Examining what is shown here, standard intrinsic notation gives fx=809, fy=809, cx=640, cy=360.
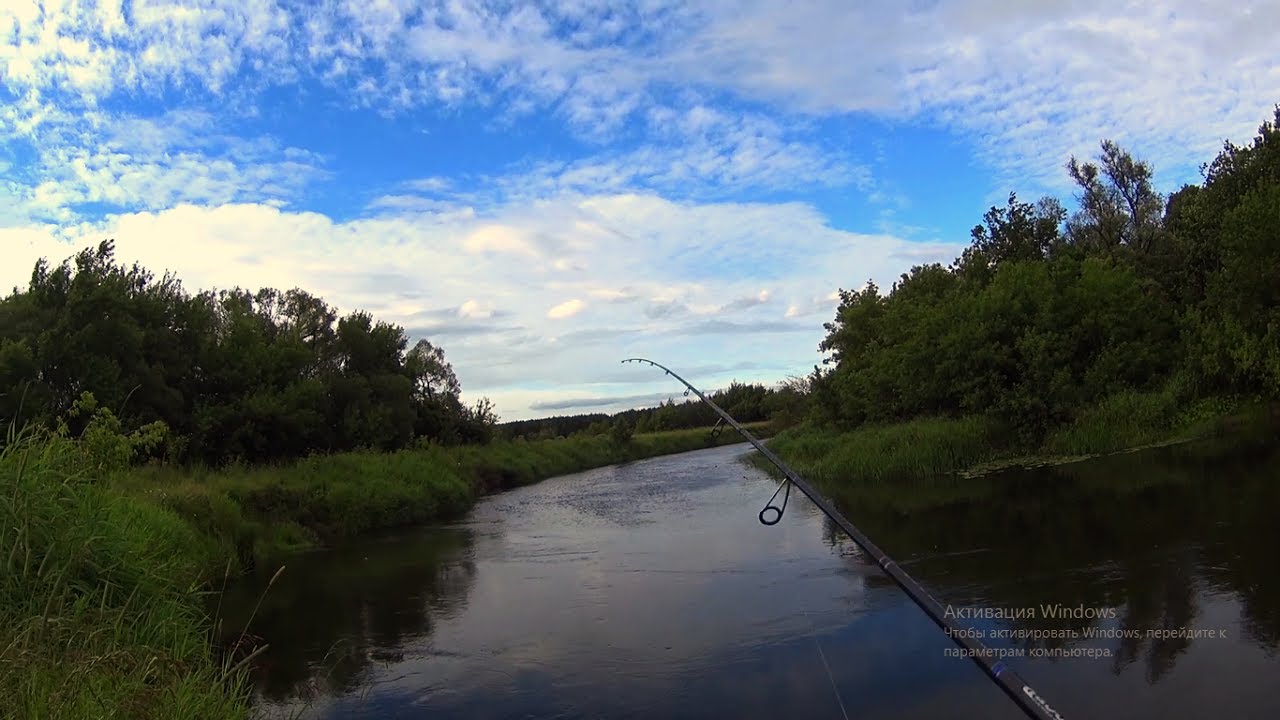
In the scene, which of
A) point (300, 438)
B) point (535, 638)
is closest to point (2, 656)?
point (535, 638)

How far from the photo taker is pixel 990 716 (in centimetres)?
682

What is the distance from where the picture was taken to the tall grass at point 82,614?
4.76 m

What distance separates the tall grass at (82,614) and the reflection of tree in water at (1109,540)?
7720mm

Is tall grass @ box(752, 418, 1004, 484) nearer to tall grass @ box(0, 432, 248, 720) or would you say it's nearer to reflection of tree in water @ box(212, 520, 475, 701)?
reflection of tree in water @ box(212, 520, 475, 701)

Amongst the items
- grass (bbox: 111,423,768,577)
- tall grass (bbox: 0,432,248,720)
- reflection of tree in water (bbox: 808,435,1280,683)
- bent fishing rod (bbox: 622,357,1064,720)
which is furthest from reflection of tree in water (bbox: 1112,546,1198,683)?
grass (bbox: 111,423,768,577)

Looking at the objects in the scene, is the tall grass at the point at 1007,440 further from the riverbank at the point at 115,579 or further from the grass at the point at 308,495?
the riverbank at the point at 115,579

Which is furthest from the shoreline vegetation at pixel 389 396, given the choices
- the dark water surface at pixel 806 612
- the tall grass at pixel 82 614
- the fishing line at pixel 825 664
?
the fishing line at pixel 825 664

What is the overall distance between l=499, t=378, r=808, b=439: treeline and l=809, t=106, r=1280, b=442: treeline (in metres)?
15.3

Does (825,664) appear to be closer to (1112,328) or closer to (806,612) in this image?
(806,612)

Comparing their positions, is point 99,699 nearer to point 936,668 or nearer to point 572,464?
point 936,668

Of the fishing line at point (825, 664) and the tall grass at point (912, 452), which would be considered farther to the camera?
the tall grass at point (912, 452)

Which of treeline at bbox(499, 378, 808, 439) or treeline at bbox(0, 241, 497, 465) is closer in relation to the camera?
treeline at bbox(0, 241, 497, 465)

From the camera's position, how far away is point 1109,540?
12148mm

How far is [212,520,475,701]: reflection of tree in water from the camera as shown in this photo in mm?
9680
